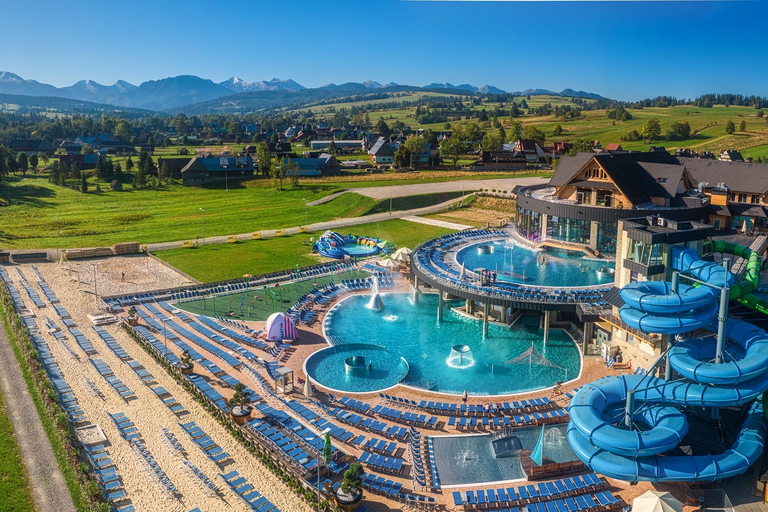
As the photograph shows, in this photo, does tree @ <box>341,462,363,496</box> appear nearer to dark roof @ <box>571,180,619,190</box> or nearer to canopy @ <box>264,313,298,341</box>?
canopy @ <box>264,313,298,341</box>

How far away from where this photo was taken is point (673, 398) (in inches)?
1043

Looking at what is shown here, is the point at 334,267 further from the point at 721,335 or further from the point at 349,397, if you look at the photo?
the point at 721,335

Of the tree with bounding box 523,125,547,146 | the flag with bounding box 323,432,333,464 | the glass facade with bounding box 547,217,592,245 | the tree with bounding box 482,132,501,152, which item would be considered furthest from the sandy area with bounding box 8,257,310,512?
the tree with bounding box 523,125,547,146

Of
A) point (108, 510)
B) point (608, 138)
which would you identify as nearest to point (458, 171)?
point (608, 138)

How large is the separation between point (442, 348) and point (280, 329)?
11.6 m

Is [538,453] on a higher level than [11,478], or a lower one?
higher

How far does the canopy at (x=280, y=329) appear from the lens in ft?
136

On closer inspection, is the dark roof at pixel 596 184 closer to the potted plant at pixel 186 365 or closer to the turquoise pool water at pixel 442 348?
the turquoise pool water at pixel 442 348

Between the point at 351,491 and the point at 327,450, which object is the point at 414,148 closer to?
the point at 327,450

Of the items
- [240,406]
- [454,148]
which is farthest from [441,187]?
[240,406]

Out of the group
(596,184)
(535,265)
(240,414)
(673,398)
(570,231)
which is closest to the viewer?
(673,398)

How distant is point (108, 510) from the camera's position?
914 inches

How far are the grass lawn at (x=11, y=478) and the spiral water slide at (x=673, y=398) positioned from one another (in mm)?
23279

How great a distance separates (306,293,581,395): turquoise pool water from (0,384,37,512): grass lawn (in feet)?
52.3
